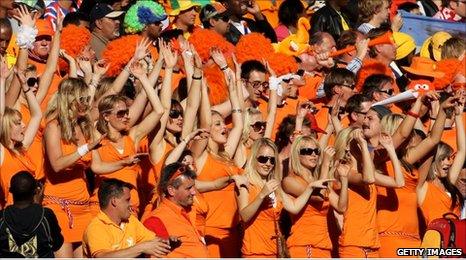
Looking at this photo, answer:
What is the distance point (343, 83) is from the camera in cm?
1438

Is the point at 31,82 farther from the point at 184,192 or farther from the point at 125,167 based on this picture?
the point at 184,192

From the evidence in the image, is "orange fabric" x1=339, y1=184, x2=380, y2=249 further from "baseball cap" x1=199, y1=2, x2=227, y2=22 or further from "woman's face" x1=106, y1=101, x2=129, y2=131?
"baseball cap" x1=199, y1=2, x2=227, y2=22

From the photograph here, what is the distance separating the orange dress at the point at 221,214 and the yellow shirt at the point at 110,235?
68.0 inches

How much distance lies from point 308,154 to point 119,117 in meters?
1.70

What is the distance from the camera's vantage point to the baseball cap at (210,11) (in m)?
15.8

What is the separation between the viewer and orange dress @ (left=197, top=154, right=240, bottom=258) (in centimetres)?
1283

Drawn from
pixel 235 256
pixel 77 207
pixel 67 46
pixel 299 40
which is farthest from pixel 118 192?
pixel 299 40

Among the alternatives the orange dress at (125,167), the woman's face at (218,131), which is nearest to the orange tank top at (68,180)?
the orange dress at (125,167)

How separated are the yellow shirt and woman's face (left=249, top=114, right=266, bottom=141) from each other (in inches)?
104

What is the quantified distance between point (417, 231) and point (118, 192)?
342 centimetres

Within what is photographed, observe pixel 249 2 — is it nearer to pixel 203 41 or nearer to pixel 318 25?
pixel 318 25

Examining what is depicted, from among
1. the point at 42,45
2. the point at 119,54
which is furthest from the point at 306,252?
the point at 42,45

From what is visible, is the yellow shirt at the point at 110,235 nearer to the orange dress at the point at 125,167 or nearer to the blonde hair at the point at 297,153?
the orange dress at the point at 125,167

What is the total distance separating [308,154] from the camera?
42.1 feet
